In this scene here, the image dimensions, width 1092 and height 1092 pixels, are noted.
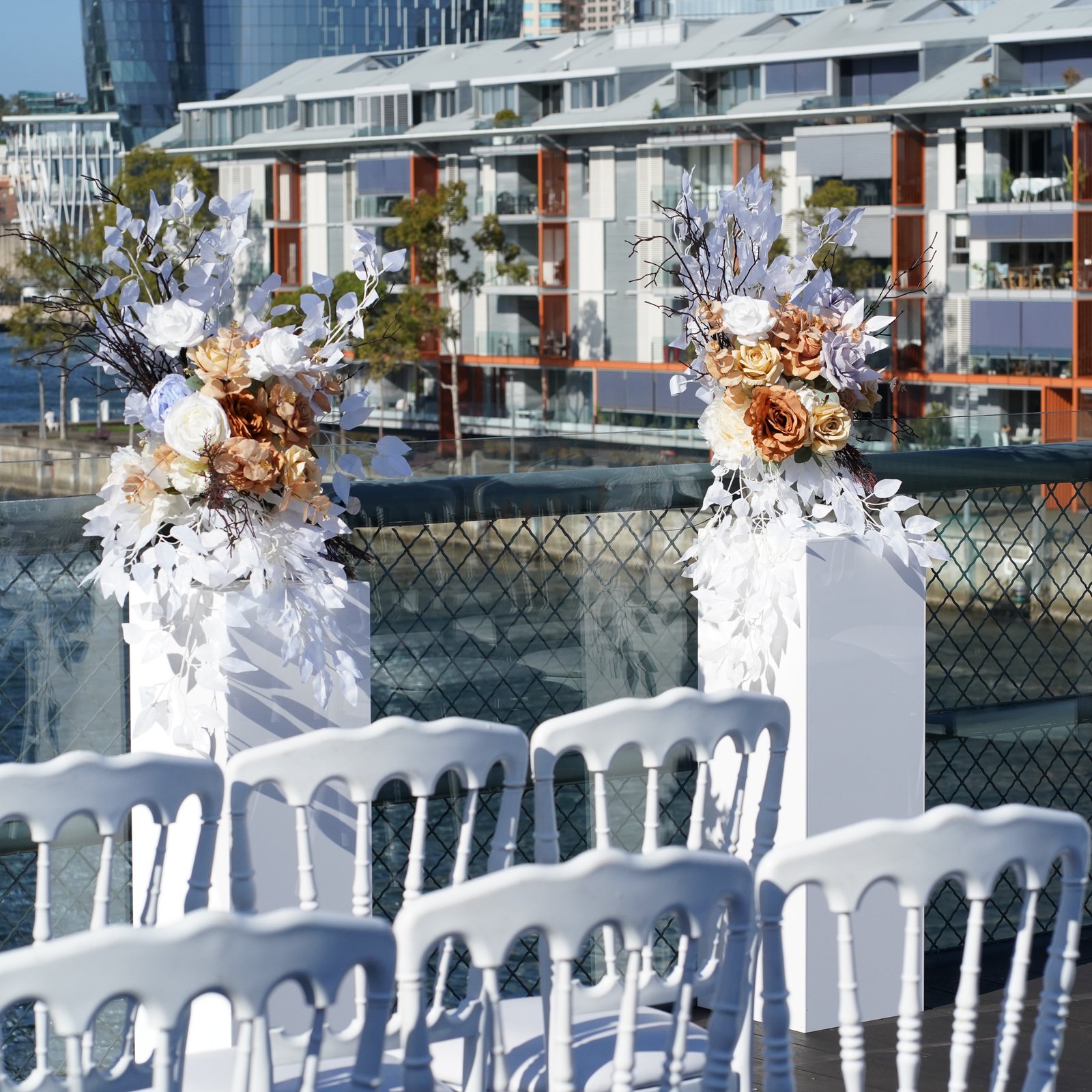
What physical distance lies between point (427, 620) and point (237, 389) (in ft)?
2.76

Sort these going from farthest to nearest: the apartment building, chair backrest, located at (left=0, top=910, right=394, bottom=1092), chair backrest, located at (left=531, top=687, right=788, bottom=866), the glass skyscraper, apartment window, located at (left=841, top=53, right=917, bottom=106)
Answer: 1. the glass skyscraper
2. apartment window, located at (left=841, top=53, right=917, bottom=106)
3. the apartment building
4. chair backrest, located at (left=531, top=687, right=788, bottom=866)
5. chair backrest, located at (left=0, top=910, right=394, bottom=1092)

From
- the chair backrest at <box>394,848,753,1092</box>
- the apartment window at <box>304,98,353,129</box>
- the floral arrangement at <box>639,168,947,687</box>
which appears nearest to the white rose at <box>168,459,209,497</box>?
the floral arrangement at <box>639,168,947,687</box>

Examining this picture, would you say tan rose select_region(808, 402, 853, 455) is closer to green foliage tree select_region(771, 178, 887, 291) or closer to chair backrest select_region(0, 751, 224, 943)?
chair backrest select_region(0, 751, 224, 943)

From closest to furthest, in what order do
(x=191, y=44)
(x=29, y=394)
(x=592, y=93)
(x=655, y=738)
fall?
(x=655, y=738), (x=592, y=93), (x=29, y=394), (x=191, y=44)

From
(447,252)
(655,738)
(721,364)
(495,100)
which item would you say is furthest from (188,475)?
(495,100)

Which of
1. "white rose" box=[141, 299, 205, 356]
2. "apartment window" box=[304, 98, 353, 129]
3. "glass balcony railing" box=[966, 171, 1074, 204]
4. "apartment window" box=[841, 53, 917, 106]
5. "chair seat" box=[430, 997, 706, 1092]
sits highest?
"apartment window" box=[304, 98, 353, 129]

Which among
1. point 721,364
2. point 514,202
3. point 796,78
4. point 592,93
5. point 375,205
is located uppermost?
point 592,93

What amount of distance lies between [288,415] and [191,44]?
4672 inches

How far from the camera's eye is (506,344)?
40938 millimetres

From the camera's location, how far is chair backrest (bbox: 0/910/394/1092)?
134cm

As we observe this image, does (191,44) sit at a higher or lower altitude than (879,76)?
higher

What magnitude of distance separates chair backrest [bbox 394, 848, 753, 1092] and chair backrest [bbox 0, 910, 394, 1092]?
0.06 metres

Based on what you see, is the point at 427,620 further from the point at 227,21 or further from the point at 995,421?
the point at 227,21

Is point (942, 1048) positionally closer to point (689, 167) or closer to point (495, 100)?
point (689, 167)
